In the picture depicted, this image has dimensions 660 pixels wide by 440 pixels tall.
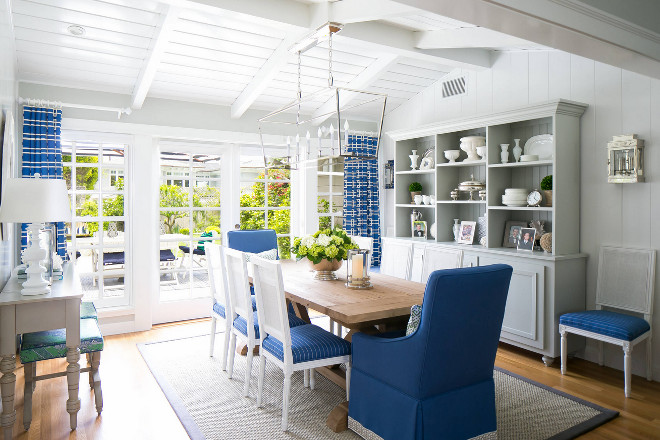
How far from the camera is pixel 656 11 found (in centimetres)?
249

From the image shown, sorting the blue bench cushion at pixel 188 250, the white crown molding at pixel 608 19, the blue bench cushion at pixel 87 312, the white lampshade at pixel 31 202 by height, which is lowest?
the blue bench cushion at pixel 87 312

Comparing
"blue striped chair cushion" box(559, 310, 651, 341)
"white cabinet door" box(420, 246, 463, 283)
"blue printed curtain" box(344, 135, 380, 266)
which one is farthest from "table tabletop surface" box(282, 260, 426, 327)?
"blue printed curtain" box(344, 135, 380, 266)

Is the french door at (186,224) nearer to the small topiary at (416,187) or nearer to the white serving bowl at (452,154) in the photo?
the small topiary at (416,187)

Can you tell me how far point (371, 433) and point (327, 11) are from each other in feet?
8.95

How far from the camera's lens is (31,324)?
2549 mm

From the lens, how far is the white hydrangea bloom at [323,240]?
346cm

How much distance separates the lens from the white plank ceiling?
10.6 feet

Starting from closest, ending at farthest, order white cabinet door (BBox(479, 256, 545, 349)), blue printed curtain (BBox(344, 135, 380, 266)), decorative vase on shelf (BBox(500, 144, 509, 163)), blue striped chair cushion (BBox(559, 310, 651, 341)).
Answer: blue striped chair cushion (BBox(559, 310, 651, 341)), white cabinet door (BBox(479, 256, 545, 349)), decorative vase on shelf (BBox(500, 144, 509, 163)), blue printed curtain (BBox(344, 135, 380, 266))

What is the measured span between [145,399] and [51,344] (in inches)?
29.8

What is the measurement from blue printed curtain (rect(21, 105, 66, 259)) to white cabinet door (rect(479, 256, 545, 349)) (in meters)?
3.93

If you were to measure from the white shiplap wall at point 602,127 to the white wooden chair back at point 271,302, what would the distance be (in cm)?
270

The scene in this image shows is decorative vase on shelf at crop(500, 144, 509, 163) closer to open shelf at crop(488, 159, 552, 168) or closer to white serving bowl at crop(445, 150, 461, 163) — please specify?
open shelf at crop(488, 159, 552, 168)

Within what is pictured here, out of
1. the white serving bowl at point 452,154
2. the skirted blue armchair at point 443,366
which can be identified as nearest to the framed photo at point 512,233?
the white serving bowl at point 452,154

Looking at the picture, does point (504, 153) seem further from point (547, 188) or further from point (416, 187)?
point (416, 187)
